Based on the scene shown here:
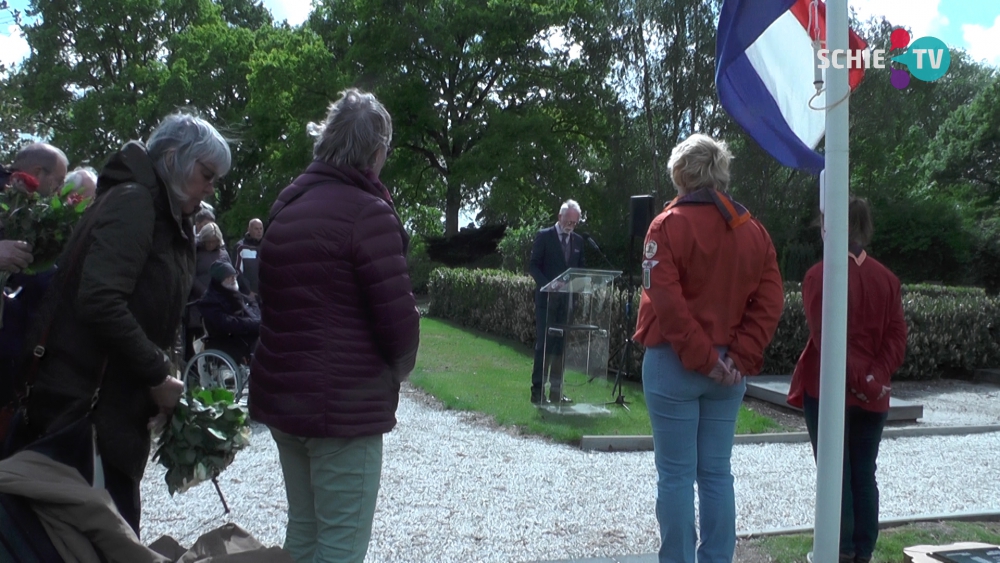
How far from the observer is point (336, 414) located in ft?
9.12

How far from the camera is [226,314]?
7977mm

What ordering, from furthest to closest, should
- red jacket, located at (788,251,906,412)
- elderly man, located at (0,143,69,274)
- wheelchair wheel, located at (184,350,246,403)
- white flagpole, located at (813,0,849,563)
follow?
wheelchair wheel, located at (184,350,246,403) < red jacket, located at (788,251,906,412) < elderly man, located at (0,143,69,274) < white flagpole, located at (813,0,849,563)

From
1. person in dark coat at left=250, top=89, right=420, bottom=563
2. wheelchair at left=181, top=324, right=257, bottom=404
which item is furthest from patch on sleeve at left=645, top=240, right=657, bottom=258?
wheelchair at left=181, top=324, right=257, bottom=404

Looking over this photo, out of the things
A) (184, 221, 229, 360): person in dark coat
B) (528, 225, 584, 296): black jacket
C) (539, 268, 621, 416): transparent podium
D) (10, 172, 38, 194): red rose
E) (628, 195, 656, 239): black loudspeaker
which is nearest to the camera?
(10, 172, 38, 194): red rose

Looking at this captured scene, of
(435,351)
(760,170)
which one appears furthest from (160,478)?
(760,170)

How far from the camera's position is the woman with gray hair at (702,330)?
11.9 feet

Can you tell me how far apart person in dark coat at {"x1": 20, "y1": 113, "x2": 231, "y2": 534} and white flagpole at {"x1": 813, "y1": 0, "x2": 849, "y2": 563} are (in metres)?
2.39

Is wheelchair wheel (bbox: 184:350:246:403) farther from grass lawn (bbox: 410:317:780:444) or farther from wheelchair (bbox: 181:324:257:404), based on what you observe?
grass lawn (bbox: 410:317:780:444)

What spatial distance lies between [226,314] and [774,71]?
568 cm

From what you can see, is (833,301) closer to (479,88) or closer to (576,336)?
(576,336)

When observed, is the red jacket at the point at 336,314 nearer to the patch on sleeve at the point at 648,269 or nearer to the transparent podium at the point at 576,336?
the patch on sleeve at the point at 648,269

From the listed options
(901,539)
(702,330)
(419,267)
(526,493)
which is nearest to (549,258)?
(526,493)

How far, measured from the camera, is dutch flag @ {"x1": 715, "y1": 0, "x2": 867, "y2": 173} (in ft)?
12.6

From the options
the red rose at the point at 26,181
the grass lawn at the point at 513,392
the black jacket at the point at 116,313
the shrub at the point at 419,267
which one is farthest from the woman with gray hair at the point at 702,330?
the shrub at the point at 419,267
